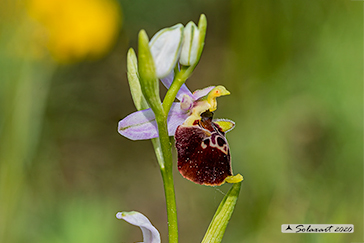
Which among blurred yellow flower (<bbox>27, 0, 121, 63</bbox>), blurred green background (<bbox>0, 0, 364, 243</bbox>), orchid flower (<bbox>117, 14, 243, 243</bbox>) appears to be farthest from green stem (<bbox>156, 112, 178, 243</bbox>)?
blurred yellow flower (<bbox>27, 0, 121, 63</bbox>)

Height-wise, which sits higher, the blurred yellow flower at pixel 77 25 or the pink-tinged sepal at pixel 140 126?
the blurred yellow flower at pixel 77 25

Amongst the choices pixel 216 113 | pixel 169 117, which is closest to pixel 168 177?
pixel 169 117

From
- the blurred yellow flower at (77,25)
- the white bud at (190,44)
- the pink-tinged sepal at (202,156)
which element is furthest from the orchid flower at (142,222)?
the blurred yellow flower at (77,25)

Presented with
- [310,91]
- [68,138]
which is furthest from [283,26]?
[68,138]

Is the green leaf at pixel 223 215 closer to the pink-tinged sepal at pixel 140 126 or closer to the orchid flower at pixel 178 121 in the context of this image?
the orchid flower at pixel 178 121

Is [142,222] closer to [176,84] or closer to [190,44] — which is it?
[176,84]

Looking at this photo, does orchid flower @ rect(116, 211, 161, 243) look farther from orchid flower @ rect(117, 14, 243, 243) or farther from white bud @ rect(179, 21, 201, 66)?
white bud @ rect(179, 21, 201, 66)
